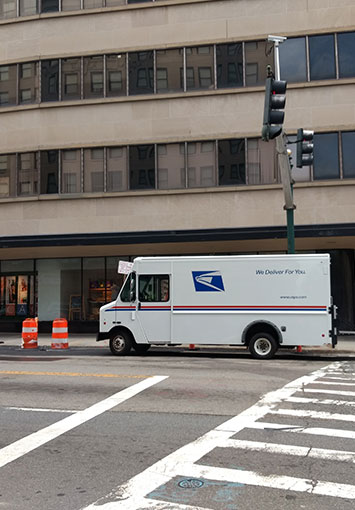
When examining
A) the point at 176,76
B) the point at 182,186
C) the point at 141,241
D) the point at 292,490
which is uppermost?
the point at 176,76

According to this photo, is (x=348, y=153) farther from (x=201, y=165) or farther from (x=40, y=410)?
(x=40, y=410)

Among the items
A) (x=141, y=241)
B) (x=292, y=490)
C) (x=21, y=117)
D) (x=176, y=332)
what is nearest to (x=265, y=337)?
(x=176, y=332)

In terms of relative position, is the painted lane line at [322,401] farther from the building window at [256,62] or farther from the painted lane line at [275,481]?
the building window at [256,62]

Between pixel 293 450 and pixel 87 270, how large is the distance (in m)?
18.3

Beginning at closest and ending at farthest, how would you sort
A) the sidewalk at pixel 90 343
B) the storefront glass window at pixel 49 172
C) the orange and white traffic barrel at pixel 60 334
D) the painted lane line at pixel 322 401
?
the painted lane line at pixel 322 401, the sidewalk at pixel 90 343, the orange and white traffic barrel at pixel 60 334, the storefront glass window at pixel 49 172

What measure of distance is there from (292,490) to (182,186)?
16726 millimetres

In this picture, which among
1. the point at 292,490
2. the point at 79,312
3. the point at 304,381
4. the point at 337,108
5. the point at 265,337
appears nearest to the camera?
the point at 292,490

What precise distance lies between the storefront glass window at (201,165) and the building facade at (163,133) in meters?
0.05

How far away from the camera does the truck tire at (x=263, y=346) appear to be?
13.7 m

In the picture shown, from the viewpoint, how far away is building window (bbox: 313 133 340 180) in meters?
19.4

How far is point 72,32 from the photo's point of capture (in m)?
22.0

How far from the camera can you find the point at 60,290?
23.3 meters

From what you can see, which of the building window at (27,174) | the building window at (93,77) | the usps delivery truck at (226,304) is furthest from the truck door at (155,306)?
the building window at (93,77)

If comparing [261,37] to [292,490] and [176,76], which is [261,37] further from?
[292,490]
